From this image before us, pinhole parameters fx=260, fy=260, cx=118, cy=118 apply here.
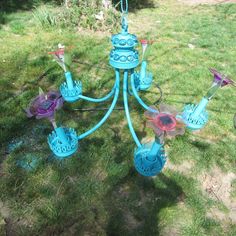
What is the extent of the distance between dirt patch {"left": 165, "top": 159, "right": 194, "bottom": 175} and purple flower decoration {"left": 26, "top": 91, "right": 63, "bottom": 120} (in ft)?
5.98

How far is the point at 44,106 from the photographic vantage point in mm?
1804

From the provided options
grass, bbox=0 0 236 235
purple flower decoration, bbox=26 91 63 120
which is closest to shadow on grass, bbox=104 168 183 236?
grass, bbox=0 0 236 235

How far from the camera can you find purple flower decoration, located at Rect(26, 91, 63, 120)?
1779mm

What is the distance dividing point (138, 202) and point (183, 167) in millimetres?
776

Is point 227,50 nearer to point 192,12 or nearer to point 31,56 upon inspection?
point 192,12

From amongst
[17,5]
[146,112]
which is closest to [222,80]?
[146,112]

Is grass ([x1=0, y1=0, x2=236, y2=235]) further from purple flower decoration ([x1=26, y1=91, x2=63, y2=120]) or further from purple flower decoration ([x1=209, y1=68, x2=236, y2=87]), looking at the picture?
purple flower decoration ([x1=209, y1=68, x2=236, y2=87])

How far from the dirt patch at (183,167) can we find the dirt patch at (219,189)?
0.55 ft

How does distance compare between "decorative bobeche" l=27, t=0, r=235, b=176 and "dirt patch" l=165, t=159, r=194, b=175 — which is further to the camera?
"dirt patch" l=165, t=159, r=194, b=175

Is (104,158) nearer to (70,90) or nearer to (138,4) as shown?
(70,90)

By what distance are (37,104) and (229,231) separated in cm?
222

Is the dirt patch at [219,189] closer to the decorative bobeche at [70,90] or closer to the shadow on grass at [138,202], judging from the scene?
the shadow on grass at [138,202]

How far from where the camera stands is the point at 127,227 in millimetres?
2570

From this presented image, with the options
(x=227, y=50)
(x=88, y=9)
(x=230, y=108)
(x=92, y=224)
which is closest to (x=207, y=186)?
(x=92, y=224)
